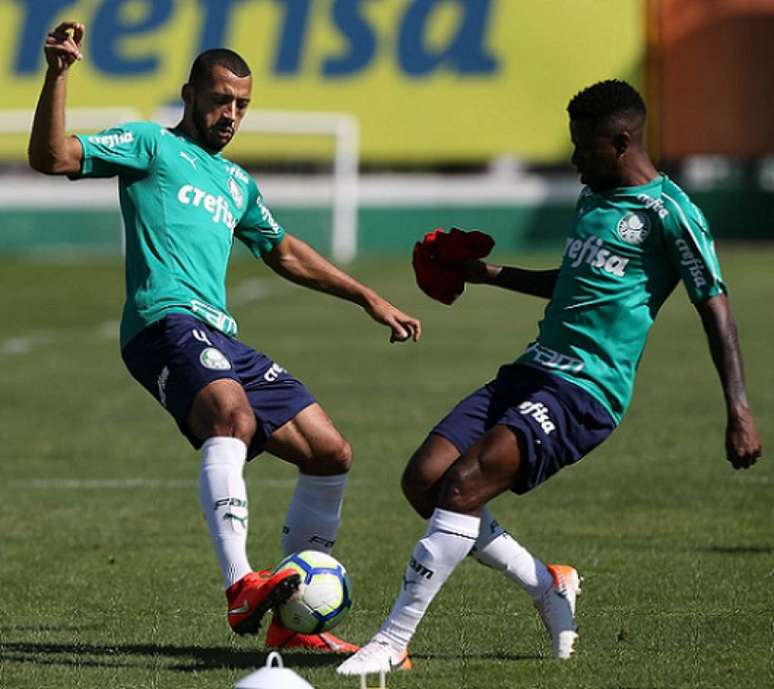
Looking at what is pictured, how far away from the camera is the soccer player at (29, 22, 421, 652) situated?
22.5 feet

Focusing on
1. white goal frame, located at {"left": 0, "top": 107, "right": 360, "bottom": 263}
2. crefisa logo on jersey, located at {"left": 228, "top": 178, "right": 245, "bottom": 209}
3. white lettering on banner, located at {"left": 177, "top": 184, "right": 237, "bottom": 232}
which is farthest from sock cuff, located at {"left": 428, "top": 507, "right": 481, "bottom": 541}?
white goal frame, located at {"left": 0, "top": 107, "right": 360, "bottom": 263}

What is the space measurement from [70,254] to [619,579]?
27601 millimetres

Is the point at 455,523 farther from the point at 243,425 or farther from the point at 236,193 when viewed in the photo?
the point at 236,193

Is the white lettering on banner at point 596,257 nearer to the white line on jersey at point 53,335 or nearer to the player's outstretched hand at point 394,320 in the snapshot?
the player's outstretched hand at point 394,320

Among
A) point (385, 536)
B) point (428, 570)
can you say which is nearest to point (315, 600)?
point (428, 570)

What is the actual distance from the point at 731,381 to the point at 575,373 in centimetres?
56

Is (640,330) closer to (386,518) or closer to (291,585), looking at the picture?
(291,585)

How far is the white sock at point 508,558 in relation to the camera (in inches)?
268

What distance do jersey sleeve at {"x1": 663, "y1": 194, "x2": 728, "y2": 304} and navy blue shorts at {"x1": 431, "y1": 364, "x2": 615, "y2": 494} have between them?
534 mm

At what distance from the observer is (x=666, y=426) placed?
13234 millimetres

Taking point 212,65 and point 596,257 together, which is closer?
point 596,257

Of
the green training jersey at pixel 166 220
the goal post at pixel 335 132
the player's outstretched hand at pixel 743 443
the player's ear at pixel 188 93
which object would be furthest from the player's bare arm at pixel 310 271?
the goal post at pixel 335 132

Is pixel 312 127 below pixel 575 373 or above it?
below

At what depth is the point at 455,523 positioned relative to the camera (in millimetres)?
6516
